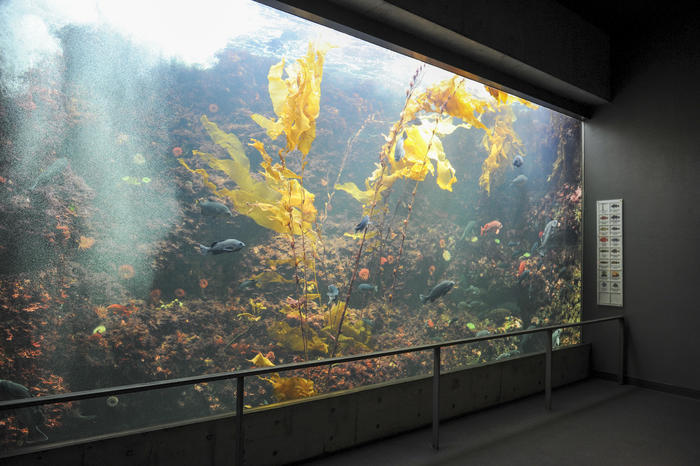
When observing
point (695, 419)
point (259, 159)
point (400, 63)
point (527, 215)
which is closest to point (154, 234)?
point (259, 159)

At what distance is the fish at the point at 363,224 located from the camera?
3738 mm

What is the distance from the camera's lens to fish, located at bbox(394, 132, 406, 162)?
13.2 ft

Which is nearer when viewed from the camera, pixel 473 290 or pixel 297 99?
pixel 297 99

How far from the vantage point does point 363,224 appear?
3773 mm

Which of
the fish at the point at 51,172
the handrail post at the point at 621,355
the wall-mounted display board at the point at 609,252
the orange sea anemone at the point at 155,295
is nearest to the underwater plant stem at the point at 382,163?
the orange sea anemone at the point at 155,295

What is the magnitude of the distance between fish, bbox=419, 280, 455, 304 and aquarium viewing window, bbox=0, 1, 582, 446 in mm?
17

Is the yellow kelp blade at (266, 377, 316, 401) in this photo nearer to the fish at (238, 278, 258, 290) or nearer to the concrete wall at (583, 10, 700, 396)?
the fish at (238, 278, 258, 290)

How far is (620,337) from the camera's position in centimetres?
505

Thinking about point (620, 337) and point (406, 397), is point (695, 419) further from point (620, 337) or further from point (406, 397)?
point (406, 397)

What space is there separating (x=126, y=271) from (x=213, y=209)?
2.20 feet

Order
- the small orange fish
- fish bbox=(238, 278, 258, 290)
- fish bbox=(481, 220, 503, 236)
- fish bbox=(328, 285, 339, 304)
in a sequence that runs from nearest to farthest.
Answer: the small orange fish → fish bbox=(238, 278, 258, 290) → fish bbox=(328, 285, 339, 304) → fish bbox=(481, 220, 503, 236)

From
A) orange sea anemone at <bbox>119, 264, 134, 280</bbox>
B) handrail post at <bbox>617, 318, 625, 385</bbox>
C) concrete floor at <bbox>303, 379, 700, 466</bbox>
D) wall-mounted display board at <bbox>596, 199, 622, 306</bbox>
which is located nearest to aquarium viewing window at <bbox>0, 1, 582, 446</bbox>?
orange sea anemone at <bbox>119, 264, 134, 280</bbox>

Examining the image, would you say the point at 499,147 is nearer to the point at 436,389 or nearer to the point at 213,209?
the point at 436,389

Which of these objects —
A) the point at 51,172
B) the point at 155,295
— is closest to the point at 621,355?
the point at 155,295
